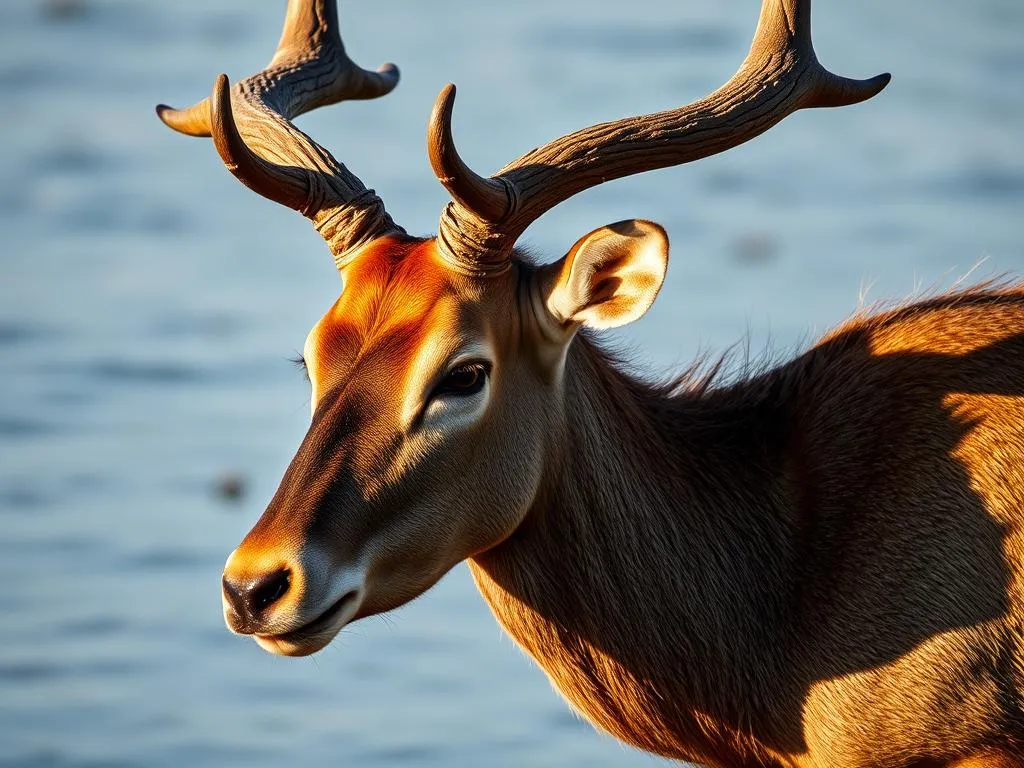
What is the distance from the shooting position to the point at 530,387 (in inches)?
235

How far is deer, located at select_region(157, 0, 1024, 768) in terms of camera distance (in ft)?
18.8

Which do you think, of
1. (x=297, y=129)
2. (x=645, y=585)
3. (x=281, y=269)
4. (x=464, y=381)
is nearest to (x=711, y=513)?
(x=645, y=585)

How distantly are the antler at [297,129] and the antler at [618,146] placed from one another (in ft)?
1.45

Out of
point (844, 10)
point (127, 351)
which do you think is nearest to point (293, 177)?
point (127, 351)

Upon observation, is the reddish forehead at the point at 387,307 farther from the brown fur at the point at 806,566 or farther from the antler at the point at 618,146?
the brown fur at the point at 806,566

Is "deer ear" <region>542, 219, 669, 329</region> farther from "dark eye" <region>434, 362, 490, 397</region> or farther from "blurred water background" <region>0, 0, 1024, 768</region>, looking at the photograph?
"blurred water background" <region>0, 0, 1024, 768</region>

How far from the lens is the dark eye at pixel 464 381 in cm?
574

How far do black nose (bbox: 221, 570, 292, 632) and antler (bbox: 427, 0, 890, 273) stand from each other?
3.81 feet

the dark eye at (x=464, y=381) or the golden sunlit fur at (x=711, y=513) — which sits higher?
the dark eye at (x=464, y=381)

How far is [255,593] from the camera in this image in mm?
5348

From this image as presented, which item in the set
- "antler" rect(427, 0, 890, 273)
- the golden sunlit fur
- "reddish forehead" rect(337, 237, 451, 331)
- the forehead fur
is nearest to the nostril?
the golden sunlit fur

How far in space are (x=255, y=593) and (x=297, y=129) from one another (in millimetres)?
1825

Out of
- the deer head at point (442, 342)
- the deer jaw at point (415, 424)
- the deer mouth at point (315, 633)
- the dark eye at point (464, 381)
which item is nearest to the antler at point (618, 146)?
the deer head at point (442, 342)

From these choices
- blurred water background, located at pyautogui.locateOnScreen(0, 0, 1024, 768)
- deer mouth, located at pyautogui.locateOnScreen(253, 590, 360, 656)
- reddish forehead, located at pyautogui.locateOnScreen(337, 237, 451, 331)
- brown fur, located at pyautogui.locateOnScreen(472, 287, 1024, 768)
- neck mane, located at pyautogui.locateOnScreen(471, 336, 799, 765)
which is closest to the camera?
deer mouth, located at pyautogui.locateOnScreen(253, 590, 360, 656)
